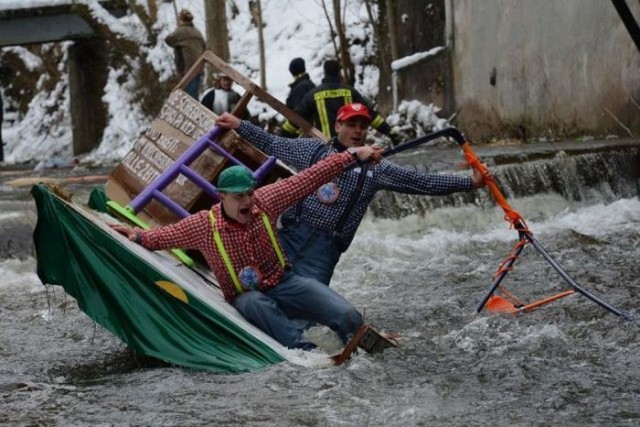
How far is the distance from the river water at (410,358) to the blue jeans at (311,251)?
395 millimetres

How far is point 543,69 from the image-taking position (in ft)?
55.4

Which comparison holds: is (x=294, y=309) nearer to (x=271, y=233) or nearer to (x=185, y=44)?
(x=271, y=233)

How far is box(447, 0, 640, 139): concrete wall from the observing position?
1509cm

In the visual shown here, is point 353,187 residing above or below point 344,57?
above

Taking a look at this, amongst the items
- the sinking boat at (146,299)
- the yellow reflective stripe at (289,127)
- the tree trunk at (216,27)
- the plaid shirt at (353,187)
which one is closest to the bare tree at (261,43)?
the tree trunk at (216,27)

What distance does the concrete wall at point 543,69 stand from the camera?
1509 cm

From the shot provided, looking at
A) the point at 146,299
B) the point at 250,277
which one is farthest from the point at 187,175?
the point at 146,299

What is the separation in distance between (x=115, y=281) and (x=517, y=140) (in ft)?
40.2

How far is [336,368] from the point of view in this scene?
611 cm

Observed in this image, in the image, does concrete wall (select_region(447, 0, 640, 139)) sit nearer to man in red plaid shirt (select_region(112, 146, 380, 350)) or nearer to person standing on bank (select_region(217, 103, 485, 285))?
person standing on bank (select_region(217, 103, 485, 285))

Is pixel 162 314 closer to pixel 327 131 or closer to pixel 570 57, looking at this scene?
pixel 327 131

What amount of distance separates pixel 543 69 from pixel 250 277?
11.4 meters

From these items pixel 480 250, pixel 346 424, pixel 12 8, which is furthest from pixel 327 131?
pixel 12 8

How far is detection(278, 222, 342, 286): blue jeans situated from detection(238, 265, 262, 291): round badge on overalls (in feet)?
1.31
